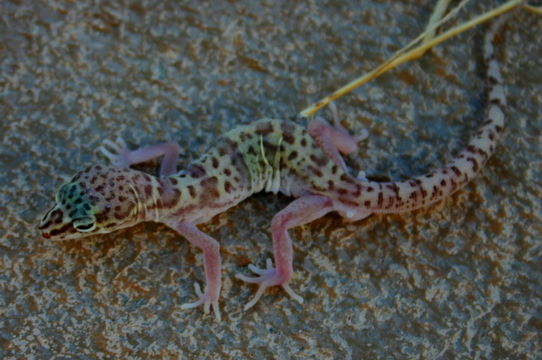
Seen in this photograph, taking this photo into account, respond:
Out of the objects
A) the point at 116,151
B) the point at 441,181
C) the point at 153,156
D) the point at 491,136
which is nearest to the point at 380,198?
the point at 441,181

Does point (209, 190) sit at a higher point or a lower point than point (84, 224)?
higher

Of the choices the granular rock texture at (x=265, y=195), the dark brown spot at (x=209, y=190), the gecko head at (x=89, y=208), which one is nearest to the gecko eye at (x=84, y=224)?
the gecko head at (x=89, y=208)

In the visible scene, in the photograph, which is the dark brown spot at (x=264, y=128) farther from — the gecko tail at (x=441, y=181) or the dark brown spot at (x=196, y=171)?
the gecko tail at (x=441, y=181)

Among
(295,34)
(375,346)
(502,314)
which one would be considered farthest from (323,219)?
(295,34)

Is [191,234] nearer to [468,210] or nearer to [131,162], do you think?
[131,162]

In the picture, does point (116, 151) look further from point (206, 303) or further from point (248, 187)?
point (206, 303)

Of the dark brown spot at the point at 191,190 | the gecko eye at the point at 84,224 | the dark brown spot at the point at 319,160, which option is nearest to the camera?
the gecko eye at the point at 84,224
